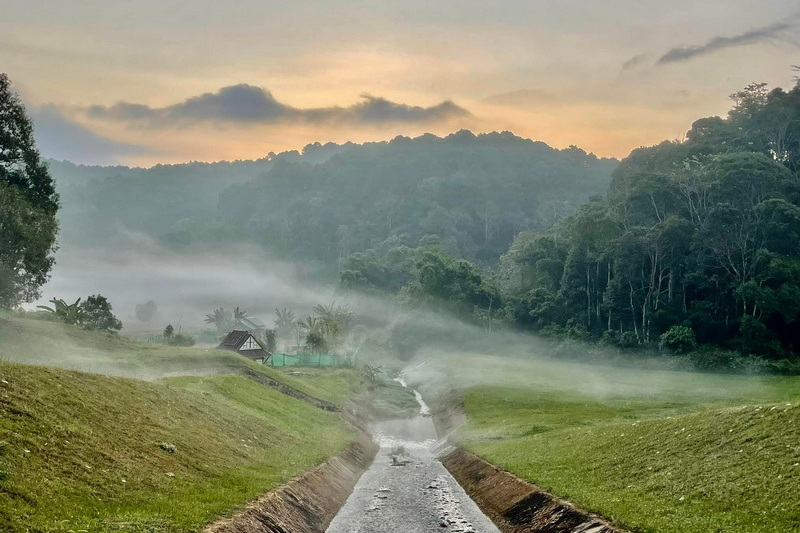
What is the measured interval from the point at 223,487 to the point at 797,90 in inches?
7081

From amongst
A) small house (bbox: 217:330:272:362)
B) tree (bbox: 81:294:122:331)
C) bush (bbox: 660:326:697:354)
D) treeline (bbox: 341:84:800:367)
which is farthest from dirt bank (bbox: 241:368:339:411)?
bush (bbox: 660:326:697:354)

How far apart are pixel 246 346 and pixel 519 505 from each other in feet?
349

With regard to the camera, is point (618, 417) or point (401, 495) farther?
point (618, 417)

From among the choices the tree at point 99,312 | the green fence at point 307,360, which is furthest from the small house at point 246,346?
the tree at point 99,312

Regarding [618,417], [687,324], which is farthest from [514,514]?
[687,324]

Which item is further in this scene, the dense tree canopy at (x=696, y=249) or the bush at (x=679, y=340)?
the bush at (x=679, y=340)

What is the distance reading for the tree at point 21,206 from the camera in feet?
224

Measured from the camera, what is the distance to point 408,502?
38906 mm

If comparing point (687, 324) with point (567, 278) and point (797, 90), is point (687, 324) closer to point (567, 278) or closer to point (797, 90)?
point (567, 278)

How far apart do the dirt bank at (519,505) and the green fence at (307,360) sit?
293 feet

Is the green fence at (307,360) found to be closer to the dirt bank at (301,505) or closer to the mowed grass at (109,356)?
the mowed grass at (109,356)

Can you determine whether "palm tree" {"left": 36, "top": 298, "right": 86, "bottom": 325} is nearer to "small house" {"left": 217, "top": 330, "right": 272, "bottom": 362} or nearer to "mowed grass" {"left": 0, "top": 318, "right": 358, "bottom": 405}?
"mowed grass" {"left": 0, "top": 318, "right": 358, "bottom": 405}

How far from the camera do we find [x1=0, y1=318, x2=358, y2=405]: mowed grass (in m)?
63.8

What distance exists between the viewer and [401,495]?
41.5 m
